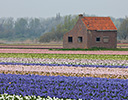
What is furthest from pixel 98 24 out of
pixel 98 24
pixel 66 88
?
pixel 66 88

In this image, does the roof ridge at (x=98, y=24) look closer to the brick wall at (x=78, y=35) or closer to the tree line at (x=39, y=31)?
the brick wall at (x=78, y=35)

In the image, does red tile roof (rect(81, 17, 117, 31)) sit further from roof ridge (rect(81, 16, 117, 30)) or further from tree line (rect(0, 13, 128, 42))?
tree line (rect(0, 13, 128, 42))

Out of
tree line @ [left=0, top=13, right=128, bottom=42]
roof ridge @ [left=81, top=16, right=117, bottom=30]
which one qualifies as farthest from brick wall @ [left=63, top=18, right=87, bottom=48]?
tree line @ [left=0, top=13, right=128, bottom=42]

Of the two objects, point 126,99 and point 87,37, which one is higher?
point 87,37

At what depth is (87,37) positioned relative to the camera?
4316cm

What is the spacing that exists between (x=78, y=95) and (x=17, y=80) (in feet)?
10.6

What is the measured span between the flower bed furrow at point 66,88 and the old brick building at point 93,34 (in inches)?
1263

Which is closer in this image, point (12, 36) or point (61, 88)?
point (61, 88)

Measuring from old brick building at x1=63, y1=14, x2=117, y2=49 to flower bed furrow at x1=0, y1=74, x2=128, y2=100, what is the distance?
105 feet

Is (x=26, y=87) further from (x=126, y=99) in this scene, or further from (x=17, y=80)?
(x=126, y=99)

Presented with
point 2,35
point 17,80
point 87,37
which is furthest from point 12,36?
point 17,80

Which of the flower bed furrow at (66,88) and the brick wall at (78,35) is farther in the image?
the brick wall at (78,35)

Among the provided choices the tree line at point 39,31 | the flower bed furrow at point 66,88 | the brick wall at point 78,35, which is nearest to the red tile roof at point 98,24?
the brick wall at point 78,35

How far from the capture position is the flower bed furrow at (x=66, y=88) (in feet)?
32.9
